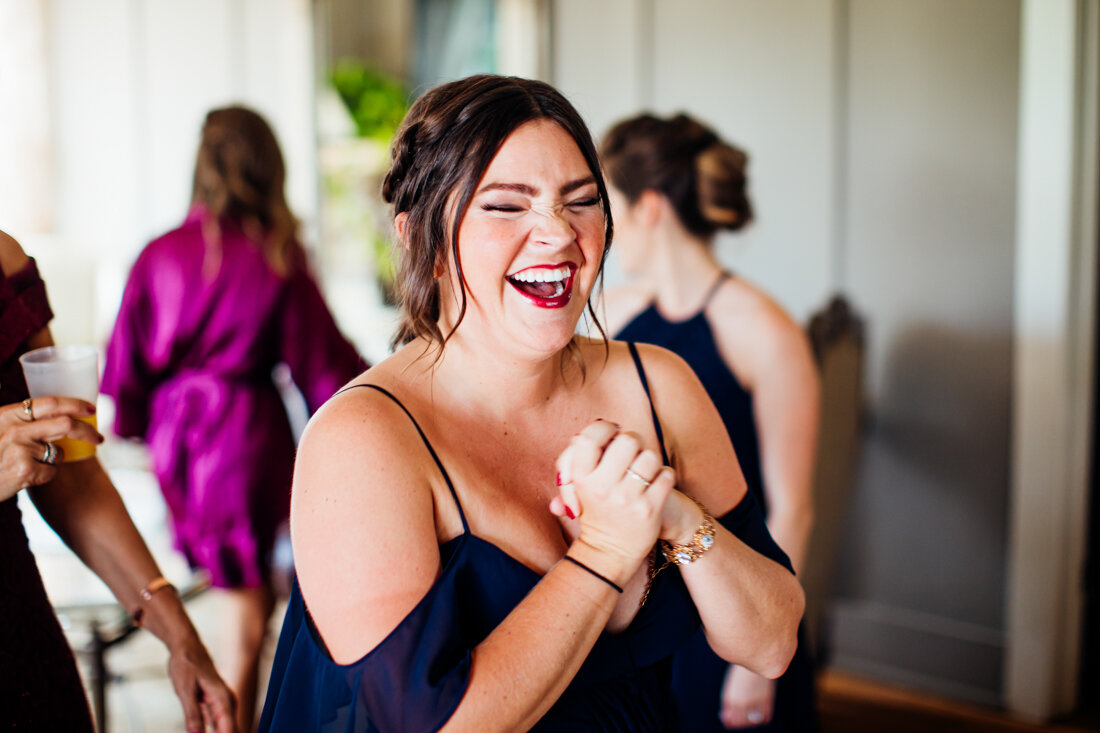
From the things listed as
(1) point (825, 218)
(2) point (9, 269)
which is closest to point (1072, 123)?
(1) point (825, 218)

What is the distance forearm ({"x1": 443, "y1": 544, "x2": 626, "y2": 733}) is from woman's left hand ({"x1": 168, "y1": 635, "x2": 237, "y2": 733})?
1.81 ft

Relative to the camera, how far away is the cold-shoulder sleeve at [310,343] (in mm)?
2664

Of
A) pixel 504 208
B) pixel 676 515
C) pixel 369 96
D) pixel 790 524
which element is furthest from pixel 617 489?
pixel 369 96

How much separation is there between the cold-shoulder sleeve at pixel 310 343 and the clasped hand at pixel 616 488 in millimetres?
1767

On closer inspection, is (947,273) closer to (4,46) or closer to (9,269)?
(9,269)

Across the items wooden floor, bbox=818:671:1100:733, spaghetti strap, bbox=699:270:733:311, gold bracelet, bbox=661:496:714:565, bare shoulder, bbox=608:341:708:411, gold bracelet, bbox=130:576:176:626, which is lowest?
wooden floor, bbox=818:671:1100:733

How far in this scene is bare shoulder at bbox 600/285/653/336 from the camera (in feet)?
7.14

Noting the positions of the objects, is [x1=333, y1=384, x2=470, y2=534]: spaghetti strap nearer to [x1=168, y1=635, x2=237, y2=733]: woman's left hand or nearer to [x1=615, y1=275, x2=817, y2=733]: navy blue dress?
[x1=168, y1=635, x2=237, y2=733]: woman's left hand

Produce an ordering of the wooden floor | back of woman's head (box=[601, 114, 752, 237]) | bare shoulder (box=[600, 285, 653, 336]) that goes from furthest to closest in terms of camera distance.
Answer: the wooden floor, bare shoulder (box=[600, 285, 653, 336]), back of woman's head (box=[601, 114, 752, 237])

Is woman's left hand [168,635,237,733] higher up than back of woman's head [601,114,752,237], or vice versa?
back of woman's head [601,114,752,237]

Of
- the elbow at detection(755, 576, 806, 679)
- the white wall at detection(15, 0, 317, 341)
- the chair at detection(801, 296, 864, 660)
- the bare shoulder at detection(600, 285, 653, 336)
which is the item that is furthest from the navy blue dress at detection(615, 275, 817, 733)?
the white wall at detection(15, 0, 317, 341)

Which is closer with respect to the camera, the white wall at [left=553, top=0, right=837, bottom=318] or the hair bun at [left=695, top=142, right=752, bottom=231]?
the hair bun at [left=695, top=142, right=752, bottom=231]

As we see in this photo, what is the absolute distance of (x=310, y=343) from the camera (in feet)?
8.86

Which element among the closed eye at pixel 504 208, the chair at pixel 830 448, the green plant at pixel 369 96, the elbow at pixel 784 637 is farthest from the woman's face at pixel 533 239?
the green plant at pixel 369 96
